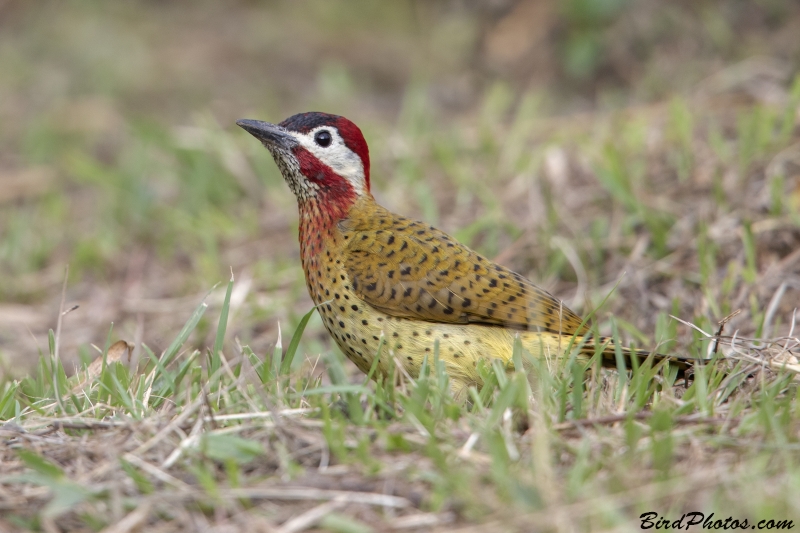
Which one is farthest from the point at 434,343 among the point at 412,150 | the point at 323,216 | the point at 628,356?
the point at 412,150

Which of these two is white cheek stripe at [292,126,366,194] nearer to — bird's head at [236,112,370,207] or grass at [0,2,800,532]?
bird's head at [236,112,370,207]

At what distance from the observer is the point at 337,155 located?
4.54 meters

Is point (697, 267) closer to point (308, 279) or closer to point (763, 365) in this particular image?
point (763, 365)

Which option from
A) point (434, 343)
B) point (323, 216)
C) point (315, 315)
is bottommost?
point (315, 315)

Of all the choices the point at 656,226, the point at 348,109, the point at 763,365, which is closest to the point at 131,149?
the point at 348,109

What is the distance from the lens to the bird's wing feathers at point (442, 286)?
3.97 metres

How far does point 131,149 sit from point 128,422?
18.1 feet

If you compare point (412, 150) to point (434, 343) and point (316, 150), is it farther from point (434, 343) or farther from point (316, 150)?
point (434, 343)

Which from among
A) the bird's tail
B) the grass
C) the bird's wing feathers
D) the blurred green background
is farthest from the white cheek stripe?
the bird's tail

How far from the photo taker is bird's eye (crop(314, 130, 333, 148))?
14.8 feet

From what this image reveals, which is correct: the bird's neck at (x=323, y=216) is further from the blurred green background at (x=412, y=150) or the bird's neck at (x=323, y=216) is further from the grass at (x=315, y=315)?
the blurred green background at (x=412, y=150)

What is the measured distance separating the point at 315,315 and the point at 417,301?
1431 mm

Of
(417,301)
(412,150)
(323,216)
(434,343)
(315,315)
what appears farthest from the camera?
(412,150)

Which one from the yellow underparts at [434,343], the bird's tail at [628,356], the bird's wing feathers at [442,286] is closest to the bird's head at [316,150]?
the bird's wing feathers at [442,286]
